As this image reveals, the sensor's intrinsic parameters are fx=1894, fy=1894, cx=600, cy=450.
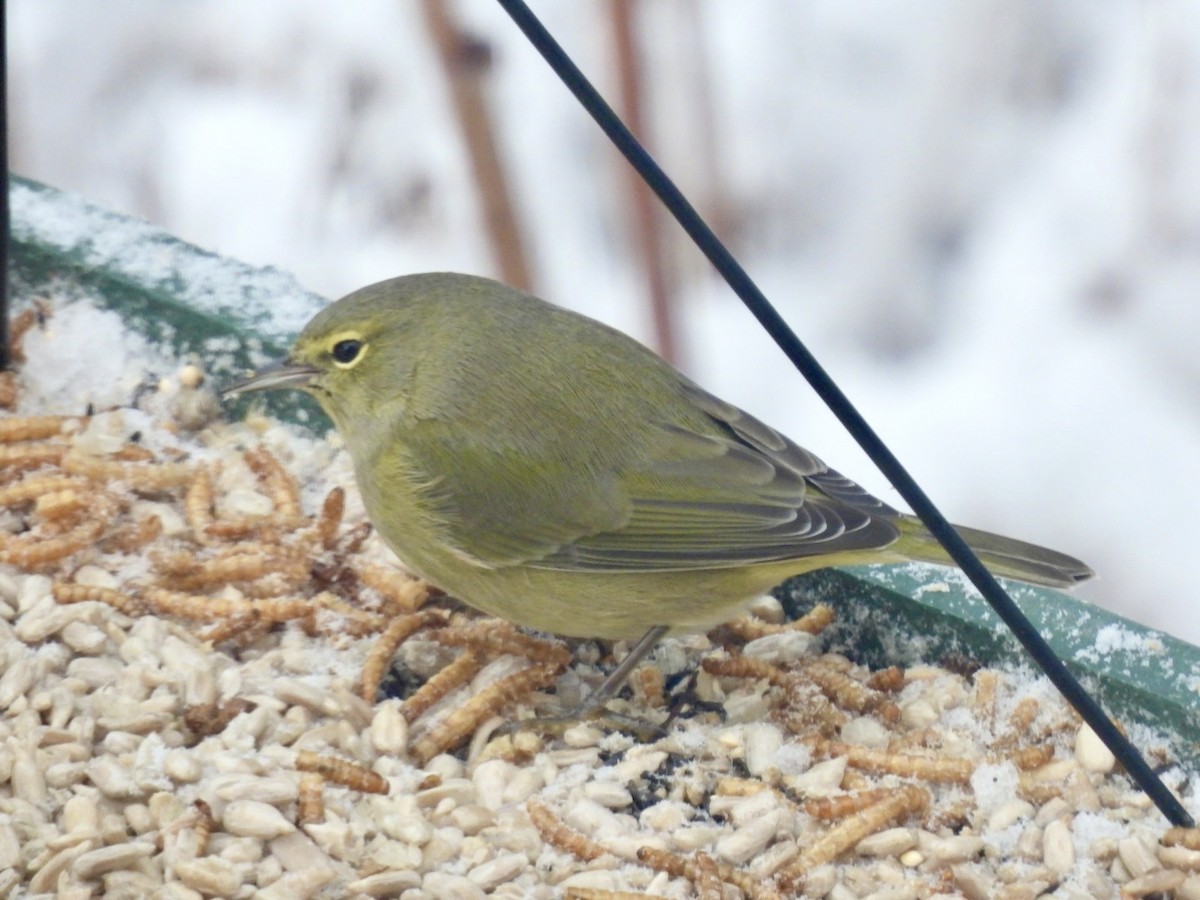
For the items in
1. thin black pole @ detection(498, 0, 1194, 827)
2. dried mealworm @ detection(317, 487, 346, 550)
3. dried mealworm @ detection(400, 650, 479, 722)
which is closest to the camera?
thin black pole @ detection(498, 0, 1194, 827)

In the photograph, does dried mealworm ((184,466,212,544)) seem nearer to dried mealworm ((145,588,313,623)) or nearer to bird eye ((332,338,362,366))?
dried mealworm ((145,588,313,623))

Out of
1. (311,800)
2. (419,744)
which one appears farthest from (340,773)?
(419,744)

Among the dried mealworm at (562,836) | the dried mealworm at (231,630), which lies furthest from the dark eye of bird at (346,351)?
the dried mealworm at (562,836)

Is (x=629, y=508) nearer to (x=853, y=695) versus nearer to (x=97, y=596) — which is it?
(x=853, y=695)

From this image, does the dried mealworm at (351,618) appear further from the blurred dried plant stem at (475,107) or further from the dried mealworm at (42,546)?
the blurred dried plant stem at (475,107)

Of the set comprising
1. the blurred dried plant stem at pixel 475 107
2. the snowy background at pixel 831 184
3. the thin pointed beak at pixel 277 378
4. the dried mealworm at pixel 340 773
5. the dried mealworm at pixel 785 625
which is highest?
the snowy background at pixel 831 184

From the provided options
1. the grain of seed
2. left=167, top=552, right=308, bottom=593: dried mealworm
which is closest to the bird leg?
left=167, top=552, right=308, bottom=593: dried mealworm

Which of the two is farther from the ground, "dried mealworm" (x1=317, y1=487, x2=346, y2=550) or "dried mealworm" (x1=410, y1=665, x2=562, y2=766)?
"dried mealworm" (x1=317, y1=487, x2=346, y2=550)

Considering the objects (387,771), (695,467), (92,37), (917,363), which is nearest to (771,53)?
(917,363)
